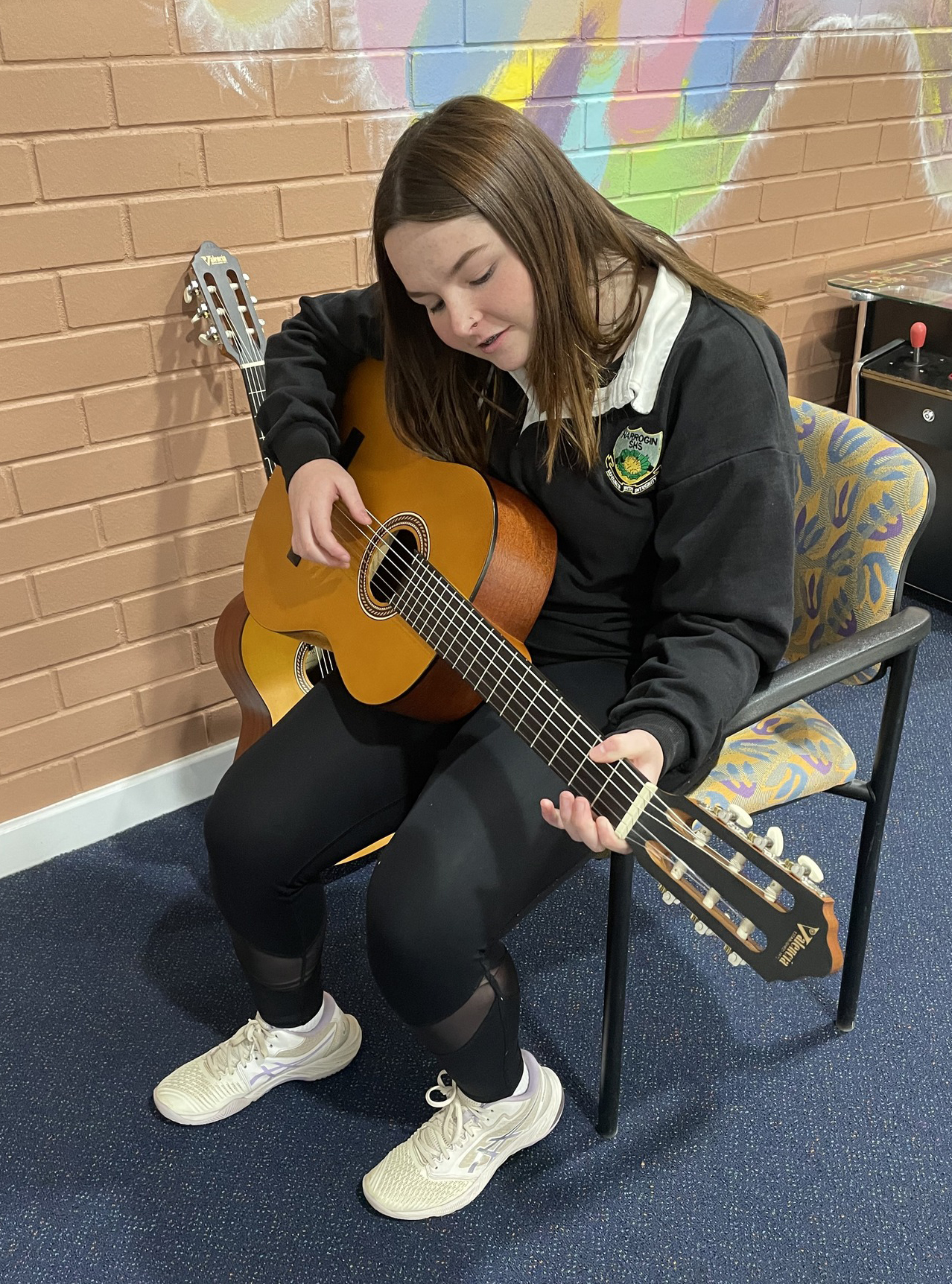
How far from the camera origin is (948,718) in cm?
212

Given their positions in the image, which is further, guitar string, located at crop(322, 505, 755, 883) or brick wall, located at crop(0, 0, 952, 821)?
brick wall, located at crop(0, 0, 952, 821)

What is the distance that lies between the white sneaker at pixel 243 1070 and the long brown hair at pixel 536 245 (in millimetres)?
803

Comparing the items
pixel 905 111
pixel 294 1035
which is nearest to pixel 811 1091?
pixel 294 1035

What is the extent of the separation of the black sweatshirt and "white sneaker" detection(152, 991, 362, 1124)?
2.03 feet

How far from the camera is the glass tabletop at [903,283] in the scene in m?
2.22

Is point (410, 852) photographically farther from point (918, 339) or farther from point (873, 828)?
point (918, 339)

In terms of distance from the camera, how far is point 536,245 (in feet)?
3.44

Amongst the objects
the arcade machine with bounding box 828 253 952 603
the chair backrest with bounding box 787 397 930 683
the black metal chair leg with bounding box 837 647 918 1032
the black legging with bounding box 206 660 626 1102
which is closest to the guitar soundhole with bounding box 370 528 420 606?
the black legging with bounding box 206 660 626 1102

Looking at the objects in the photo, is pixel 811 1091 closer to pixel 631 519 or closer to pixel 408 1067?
pixel 408 1067

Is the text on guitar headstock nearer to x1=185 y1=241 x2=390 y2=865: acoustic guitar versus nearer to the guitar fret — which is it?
x1=185 y1=241 x2=390 y2=865: acoustic guitar

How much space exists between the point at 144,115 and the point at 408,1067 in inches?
54.0

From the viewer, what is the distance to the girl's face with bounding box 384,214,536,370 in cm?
104

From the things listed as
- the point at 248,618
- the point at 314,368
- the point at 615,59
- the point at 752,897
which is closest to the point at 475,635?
the point at 752,897

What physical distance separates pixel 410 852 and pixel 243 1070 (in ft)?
1.57
